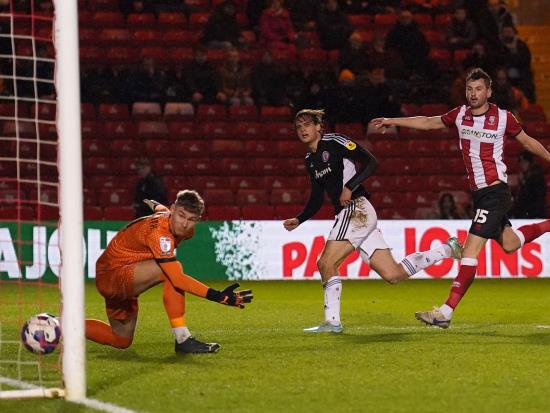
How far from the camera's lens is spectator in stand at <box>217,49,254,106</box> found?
19.0 metres

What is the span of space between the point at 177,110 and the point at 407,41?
422 centimetres

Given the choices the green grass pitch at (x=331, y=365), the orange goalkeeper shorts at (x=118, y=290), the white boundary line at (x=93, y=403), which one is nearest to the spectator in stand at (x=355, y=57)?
the green grass pitch at (x=331, y=365)

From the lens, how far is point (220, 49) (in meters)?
19.4

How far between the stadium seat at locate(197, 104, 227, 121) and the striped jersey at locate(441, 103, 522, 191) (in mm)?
10086

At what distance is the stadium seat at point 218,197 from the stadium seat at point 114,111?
2.03m

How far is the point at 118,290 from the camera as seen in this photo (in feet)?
25.0

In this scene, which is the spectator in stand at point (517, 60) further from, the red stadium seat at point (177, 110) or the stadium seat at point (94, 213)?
the stadium seat at point (94, 213)

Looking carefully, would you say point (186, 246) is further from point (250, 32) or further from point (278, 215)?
point (250, 32)

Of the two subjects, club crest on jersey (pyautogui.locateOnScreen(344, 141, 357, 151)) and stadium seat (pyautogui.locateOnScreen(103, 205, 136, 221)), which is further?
stadium seat (pyautogui.locateOnScreen(103, 205, 136, 221))

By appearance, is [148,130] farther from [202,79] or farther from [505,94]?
[505,94]

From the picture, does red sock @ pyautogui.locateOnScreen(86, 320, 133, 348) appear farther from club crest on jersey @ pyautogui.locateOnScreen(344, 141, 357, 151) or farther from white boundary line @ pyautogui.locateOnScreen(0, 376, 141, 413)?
club crest on jersey @ pyautogui.locateOnScreen(344, 141, 357, 151)

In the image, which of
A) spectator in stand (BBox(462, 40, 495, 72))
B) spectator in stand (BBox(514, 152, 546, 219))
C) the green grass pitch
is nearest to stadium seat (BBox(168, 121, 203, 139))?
spectator in stand (BBox(462, 40, 495, 72))

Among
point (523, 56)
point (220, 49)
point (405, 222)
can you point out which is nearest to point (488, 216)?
point (405, 222)

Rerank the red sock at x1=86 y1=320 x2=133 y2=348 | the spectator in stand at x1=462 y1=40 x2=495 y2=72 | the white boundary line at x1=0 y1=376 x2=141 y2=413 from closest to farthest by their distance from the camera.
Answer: the white boundary line at x1=0 y1=376 x2=141 y2=413, the red sock at x1=86 y1=320 x2=133 y2=348, the spectator in stand at x1=462 y1=40 x2=495 y2=72
